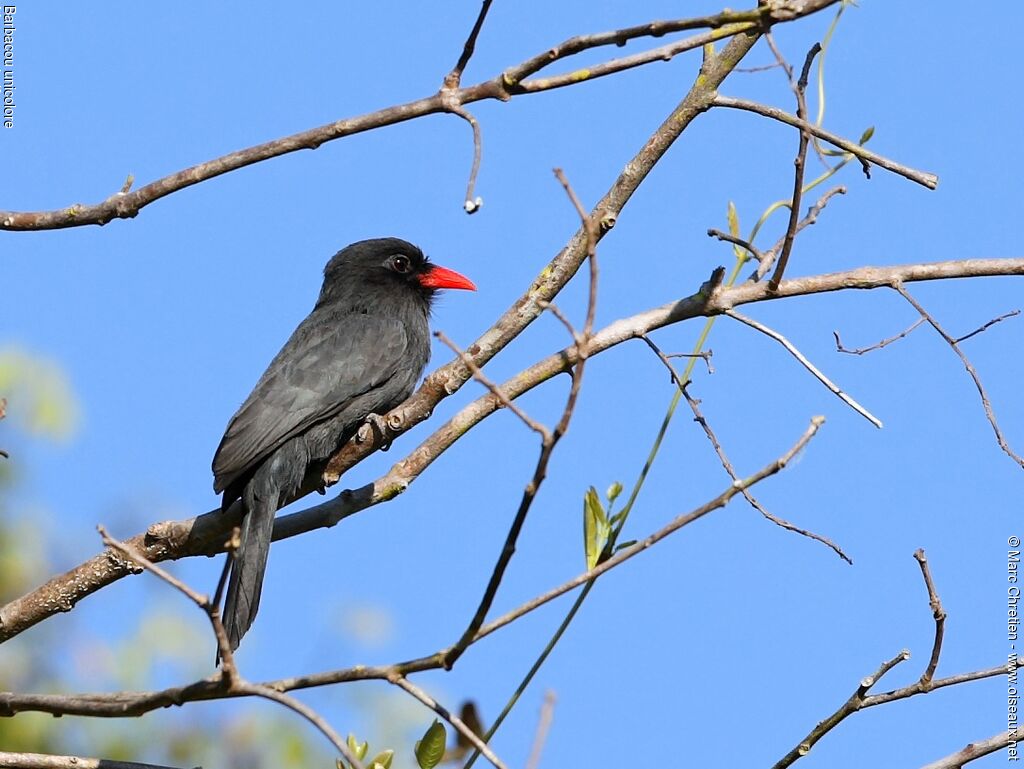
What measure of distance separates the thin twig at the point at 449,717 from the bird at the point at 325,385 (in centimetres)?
225

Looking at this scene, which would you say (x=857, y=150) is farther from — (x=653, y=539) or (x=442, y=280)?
(x=442, y=280)

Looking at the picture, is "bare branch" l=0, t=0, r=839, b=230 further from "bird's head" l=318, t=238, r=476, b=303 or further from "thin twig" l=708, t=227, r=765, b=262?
"bird's head" l=318, t=238, r=476, b=303

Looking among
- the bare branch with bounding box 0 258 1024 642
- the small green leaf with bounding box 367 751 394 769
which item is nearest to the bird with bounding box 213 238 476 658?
the bare branch with bounding box 0 258 1024 642

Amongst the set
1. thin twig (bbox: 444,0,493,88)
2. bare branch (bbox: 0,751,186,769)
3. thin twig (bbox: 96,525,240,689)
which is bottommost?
thin twig (bbox: 96,525,240,689)

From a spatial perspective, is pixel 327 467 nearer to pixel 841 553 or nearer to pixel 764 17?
pixel 841 553

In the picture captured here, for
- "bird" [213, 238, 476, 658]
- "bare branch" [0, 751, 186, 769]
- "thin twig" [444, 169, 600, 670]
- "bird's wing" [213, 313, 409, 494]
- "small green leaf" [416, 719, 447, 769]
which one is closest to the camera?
"thin twig" [444, 169, 600, 670]

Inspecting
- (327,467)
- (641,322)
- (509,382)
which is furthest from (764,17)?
(327,467)

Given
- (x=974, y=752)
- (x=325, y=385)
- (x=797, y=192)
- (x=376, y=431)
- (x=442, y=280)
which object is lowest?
(x=974, y=752)

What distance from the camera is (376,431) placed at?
4.85 m

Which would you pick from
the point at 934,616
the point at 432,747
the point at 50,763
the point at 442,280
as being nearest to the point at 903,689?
the point at 934,616

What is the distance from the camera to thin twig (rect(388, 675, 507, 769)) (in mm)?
2343

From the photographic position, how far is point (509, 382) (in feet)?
13.3

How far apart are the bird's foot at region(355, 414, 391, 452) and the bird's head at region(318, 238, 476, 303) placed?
58.0 inches

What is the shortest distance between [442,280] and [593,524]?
4206 millimetres
